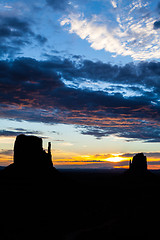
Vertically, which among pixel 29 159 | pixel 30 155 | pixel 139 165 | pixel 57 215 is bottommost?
pixel 57 215

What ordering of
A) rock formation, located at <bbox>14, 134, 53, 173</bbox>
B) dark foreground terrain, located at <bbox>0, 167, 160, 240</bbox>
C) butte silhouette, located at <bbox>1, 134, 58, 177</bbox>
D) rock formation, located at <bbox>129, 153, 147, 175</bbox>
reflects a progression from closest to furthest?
dark foreground terrain, located at <bbox>0, 167, 160, 240</bbox> < butte silhouette, located at <bbox>1, 134, 58, 177</bbox> < rock formation, located at <bbox>14, 134, 53, 173</bbox> < rock formation, located at <bbox>129, 153, 147, 175</bbox>

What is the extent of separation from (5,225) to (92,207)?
94.4ft

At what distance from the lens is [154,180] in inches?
6206

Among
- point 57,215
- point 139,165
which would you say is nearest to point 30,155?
point 57,215

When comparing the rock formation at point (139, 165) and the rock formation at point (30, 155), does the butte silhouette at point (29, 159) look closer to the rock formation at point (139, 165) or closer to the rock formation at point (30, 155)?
the rock formation at point (30, 155)

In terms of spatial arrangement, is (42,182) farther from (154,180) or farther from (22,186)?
(154,180)

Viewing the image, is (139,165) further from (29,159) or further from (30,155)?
(29,159)

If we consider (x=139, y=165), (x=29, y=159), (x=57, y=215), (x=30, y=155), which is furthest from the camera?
(x=139, y=165)

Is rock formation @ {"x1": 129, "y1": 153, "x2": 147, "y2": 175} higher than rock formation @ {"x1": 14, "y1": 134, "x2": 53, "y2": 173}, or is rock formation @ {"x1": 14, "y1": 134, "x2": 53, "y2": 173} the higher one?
rock formation @ {"x1": 14, "y1": 134, "x2": 53, "y2": 173}

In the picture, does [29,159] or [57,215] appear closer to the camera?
[57,215]

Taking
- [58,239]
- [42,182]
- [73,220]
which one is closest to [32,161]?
Answer: [42,182]

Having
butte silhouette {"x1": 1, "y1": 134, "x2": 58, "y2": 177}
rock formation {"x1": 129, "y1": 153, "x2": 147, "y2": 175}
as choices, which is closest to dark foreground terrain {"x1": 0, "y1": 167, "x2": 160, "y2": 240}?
butte silhouette {"x1": 1, "y1": 134, "x2": 58, "y2": 177}

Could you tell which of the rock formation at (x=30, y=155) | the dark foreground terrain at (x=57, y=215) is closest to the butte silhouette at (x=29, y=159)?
the rock formation at (x=30, y=155)

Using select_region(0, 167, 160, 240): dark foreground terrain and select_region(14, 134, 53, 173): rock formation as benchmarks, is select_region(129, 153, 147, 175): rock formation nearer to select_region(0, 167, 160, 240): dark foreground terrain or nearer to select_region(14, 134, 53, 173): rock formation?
select_region(14, 134, 53, 173): rock formation
